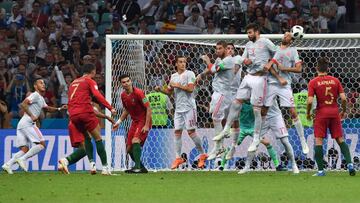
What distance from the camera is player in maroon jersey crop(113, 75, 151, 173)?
2023 cm

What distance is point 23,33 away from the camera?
28391 mm

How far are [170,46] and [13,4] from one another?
8.06m

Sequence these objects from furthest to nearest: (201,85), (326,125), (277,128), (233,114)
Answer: (201,85) → (277,128) → (233,114) → (326,125)

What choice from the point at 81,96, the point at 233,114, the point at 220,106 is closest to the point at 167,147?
the point at 220,106

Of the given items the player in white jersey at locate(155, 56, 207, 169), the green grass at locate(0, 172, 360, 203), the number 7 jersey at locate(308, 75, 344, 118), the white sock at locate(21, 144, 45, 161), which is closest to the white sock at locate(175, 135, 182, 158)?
the player in white jersey at locate(155, 56, 207, 169)

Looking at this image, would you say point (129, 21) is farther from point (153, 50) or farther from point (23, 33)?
point (153, 50)

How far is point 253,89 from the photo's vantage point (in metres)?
19.4

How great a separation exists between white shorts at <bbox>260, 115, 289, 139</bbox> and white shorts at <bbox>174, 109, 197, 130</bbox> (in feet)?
5.03

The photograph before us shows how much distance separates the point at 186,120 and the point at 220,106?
0.94 meters

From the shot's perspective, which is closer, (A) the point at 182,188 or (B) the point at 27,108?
(A) the point at 182,188

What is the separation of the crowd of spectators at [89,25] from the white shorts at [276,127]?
6.11 m

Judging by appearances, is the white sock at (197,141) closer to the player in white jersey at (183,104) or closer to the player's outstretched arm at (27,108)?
the player in white jersey at (183,104)

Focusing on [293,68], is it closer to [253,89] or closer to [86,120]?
[253,89]

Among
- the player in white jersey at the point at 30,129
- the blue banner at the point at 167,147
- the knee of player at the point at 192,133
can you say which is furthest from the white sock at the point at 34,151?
the knee of player at the point at 192,133
